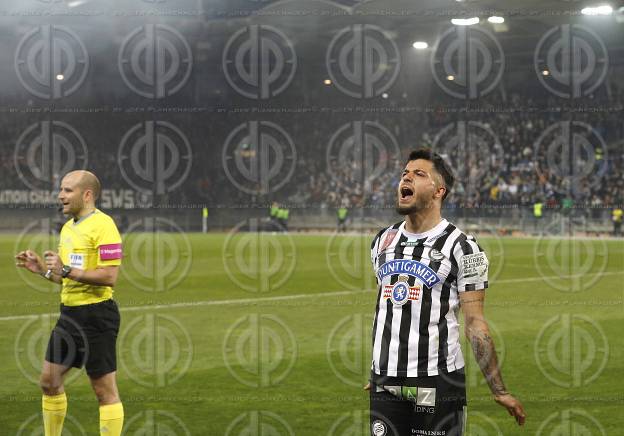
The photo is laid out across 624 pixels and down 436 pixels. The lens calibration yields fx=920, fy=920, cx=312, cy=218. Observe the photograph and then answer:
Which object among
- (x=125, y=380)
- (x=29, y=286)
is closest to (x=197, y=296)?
(x=29, y=286)

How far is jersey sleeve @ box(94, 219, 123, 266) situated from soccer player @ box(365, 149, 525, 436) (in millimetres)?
2209

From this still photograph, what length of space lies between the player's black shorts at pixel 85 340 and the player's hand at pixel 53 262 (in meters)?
0.47

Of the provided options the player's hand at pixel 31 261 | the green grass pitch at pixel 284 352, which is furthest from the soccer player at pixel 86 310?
the green grass pitch at pixel 284 352

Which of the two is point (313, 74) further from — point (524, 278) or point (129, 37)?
point (524, 278)

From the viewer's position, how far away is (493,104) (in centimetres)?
4256

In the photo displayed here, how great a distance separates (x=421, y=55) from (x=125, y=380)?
3775cm

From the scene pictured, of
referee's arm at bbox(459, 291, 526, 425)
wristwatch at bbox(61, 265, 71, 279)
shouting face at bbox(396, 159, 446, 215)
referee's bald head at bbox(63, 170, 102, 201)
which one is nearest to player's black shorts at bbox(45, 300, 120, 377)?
wristwatch at bbox(61, 265, 71, 279)

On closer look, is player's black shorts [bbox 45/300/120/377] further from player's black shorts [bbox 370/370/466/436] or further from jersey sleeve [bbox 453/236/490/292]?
jersey sleeve [bbox 453/236/490/292]

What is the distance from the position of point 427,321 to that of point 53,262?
7.82ft

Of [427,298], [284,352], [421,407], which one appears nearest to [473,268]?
[427,298]

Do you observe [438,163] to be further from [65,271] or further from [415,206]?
[65,271]

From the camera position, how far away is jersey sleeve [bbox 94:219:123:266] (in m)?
5.75

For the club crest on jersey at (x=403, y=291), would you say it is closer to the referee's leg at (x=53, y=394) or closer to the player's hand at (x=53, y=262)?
the player's hand at (x=53, y=262)

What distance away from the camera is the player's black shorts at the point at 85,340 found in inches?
226
